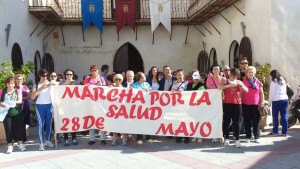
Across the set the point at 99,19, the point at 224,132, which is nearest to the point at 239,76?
the point at 224,132

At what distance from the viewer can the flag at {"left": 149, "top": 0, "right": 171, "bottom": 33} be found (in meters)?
18.5

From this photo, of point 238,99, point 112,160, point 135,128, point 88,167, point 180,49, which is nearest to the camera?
point 88,167

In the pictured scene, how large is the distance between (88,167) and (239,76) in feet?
12.6

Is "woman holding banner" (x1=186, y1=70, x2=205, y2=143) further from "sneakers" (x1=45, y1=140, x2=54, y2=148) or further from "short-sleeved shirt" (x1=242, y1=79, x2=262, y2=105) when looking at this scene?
"sneakers" (x1=45, y1=140, x2=54, y2=148)

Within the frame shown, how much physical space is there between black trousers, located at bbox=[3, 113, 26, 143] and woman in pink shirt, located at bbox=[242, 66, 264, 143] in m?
4.91

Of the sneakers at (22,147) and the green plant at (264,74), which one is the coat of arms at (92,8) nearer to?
the green plant at (264,74)

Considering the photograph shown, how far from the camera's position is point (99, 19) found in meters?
18.8

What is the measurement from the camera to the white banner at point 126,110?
8.28m

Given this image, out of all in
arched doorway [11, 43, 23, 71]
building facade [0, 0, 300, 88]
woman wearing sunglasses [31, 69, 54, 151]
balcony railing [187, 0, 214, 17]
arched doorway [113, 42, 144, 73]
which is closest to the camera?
woman wearing sunglasses [31, 69, 54, 151]

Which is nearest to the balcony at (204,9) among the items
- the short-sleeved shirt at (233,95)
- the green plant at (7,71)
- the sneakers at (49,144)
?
the short-sleeved shirt at (233,95)

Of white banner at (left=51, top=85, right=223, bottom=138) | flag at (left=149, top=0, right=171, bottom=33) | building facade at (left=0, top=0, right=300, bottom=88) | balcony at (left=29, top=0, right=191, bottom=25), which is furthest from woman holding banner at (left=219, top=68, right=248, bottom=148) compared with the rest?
balcony at (left=29, top=0, right=191, bottom=25)

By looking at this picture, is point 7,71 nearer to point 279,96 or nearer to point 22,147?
point 22,147

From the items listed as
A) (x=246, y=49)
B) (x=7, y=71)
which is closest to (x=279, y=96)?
(x=246, y=49)

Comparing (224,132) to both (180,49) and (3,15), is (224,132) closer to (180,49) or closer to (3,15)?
(3,15)
